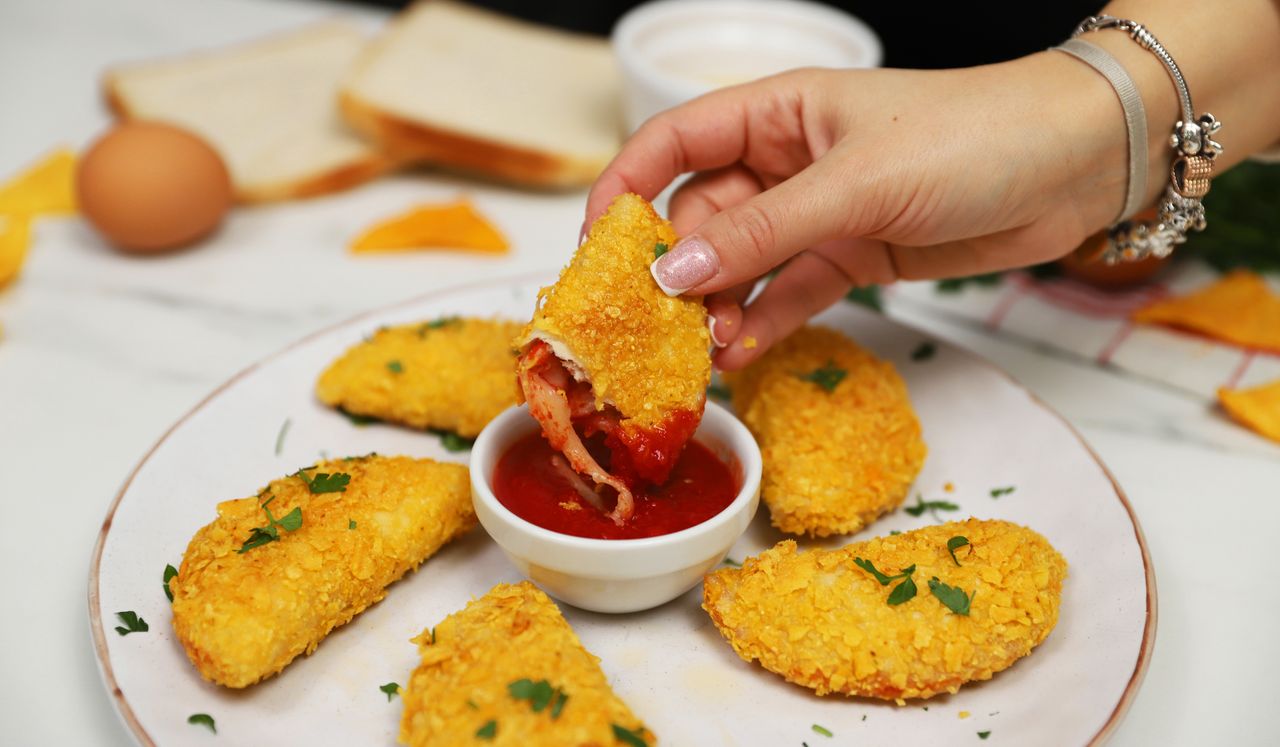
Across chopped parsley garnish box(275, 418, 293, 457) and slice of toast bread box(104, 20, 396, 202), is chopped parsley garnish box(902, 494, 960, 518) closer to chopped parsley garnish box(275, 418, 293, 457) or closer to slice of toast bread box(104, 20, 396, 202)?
chopped parsley garnish box(275, 418, 293, 457)

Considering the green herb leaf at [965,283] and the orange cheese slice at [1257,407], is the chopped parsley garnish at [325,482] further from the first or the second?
the orange cheese slice at [1257,407]

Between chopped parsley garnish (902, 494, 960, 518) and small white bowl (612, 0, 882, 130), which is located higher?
small white bowl (612, 0, 882, 130)

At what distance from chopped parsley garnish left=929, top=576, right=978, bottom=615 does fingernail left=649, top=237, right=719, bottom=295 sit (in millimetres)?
1024

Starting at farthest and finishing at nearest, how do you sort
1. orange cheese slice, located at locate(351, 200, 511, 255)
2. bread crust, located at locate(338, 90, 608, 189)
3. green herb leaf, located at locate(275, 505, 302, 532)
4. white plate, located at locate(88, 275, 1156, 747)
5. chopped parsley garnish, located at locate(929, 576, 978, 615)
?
bread crust, located at locate(338, 90, 608, 189), orange cheese slice, located at locate(351, 200, 511, 255), green herb leaf, located at locate(275, 505, 302, 532), chopped parsley garnish, located at locate(929, 576, 978, 615), white plate, located at locate(88, 275, 1156, 747)

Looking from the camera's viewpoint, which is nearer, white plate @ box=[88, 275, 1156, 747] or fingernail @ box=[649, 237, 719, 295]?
white plate @ box=[88, 275, 1156, 747]

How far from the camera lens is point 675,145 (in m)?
3.58

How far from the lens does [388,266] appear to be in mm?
5176

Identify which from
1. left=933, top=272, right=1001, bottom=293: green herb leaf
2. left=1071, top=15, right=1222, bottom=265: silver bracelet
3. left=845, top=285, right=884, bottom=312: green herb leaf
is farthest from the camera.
A: left=933, top=272, right=1001, bottom=293: green herb leaf

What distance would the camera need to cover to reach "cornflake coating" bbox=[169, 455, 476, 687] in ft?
8.78

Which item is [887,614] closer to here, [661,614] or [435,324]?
[661,614]

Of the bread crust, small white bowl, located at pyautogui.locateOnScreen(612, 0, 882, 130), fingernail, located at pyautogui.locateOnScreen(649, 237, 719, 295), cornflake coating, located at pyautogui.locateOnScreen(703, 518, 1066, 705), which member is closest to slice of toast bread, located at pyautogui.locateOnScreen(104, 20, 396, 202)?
the bread crust

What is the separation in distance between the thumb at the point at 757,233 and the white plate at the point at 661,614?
3.01 feet

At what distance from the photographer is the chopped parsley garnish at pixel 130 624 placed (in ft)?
8.99

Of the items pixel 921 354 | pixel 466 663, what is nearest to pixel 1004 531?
pixel 921 354
